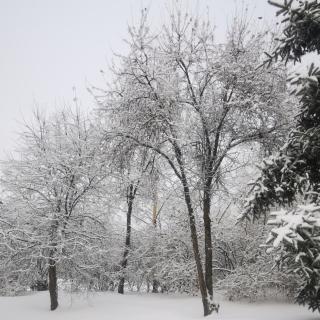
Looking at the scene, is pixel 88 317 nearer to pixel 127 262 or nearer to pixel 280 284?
pixel 280 284

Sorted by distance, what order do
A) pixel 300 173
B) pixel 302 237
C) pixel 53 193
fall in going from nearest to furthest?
pixel 302 237, pixel 300 173, pixel 53 193

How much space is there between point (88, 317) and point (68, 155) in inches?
252

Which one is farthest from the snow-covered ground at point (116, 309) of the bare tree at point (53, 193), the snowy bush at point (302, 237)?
the snowy bush at point (302, 237)

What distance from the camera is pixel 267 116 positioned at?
37.8 feet

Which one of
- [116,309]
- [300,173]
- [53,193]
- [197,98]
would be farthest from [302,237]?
[53,193]

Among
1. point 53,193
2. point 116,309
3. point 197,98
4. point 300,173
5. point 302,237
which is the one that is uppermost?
point 197,98

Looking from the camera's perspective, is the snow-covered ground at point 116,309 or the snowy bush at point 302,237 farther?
the snow-covered ground at point 116,309

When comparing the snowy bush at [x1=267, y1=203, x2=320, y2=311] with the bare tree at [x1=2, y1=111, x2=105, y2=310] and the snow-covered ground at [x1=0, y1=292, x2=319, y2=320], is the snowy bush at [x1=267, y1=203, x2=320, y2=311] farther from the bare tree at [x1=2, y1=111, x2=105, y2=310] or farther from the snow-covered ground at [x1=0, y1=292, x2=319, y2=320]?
the bare tree at [x1=2, y1=111, x2=105, y2=310]

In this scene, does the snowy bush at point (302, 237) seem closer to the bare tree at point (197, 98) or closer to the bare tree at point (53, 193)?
the bare tree at point (197, 98)

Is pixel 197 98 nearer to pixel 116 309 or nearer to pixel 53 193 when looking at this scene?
pixel 53 193

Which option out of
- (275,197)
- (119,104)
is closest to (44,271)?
(119,104)

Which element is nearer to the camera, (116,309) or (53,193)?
(116,309)

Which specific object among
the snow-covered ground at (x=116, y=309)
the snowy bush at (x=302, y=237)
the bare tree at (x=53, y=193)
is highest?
the bare tree at (x=53, y=193)

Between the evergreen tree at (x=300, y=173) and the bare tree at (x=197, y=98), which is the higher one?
the bare tree at (x=197, y=98)
